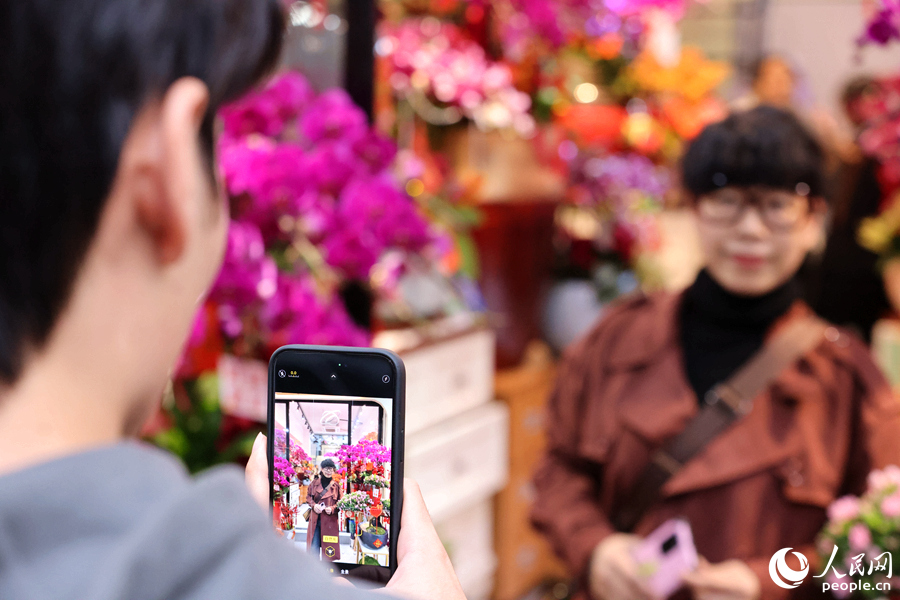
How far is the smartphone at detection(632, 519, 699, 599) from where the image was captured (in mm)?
1189

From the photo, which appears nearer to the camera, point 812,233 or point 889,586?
point 889,586

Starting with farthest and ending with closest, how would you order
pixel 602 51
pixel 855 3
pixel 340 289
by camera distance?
1. pixel 855 3
2. pixel 602 51
3. pixel 340 289

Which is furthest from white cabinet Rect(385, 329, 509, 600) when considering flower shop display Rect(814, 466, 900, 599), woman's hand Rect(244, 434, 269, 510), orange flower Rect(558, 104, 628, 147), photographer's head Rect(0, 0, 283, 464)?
photographer's head Rect(0, 0, 283, 464)

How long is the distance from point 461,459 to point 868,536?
1321 mm

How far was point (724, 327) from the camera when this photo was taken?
4.34 ft

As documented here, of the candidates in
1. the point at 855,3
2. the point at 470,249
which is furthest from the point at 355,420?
the point at 855,3

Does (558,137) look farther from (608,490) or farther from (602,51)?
(608,490)

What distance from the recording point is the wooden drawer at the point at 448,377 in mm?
2047

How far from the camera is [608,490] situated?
133 cm

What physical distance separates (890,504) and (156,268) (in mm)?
940

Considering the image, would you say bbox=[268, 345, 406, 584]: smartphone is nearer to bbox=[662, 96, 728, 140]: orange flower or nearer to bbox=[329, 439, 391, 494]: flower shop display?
bbox=[329, 439, 391, 494]: flower shop display

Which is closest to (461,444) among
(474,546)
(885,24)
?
(474,546)

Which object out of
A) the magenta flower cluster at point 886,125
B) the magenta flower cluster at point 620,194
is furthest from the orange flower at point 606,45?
the magenta flower cluster at point 886,125

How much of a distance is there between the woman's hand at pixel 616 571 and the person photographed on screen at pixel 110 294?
93cm
